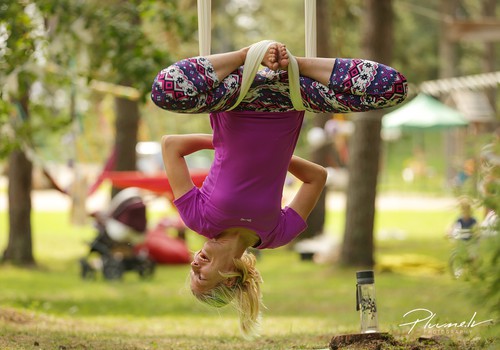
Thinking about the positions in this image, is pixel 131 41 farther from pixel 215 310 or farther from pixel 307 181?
pixel 307 181

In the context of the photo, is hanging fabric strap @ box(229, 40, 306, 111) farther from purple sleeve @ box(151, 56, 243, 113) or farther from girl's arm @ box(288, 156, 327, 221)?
girl's arm @ box(288, 156, 327, 221)

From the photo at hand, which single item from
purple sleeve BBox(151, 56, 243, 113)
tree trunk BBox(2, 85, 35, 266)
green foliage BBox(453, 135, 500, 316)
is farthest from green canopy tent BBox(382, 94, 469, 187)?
green foliage BBox(453, 135, 500, 316)

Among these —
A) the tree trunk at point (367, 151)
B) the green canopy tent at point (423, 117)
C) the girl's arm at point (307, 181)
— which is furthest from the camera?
the green canopy tent at point (423, 117)

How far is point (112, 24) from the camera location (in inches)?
353

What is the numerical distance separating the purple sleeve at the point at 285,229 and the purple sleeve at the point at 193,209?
1.06 ft

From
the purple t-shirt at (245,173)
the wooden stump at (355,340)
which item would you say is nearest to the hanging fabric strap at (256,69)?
the purple t-shirt at (245,173)

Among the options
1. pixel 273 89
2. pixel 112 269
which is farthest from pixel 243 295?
pixel 112 269

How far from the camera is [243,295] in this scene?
16.3 feet

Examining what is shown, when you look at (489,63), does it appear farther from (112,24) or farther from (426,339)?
(426,339)

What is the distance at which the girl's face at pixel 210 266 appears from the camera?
15.9 ft

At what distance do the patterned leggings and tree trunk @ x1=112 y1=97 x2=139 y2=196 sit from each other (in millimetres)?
11086

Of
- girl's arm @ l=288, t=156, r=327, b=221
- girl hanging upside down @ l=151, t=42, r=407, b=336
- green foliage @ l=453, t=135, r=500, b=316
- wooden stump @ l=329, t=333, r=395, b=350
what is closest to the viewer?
green foliage @ l=453, t=135, r=500, b=316

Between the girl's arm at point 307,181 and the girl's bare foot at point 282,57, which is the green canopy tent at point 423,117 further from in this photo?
the girl's bare foot at point 282,57

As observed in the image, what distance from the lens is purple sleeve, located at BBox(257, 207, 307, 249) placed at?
16.5 feet
